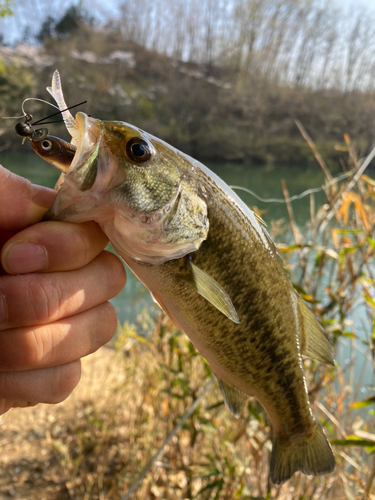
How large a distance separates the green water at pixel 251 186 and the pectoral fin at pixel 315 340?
4.90 feet

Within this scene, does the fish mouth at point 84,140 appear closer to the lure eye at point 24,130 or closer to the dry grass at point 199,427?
the lure eye at point 24,130

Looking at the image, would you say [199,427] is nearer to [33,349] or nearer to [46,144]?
[33,349]

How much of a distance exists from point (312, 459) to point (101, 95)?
2955 cm

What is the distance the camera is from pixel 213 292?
103 centimetres

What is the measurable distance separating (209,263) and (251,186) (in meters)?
21.4

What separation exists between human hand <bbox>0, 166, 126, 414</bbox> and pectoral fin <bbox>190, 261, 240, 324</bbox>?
303 millimetres

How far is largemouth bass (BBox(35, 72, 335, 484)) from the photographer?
93cm

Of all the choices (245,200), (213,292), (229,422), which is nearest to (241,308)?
(213,292)

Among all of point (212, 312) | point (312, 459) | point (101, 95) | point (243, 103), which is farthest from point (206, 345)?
point (243, 103)

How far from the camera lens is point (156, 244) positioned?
3.31ft

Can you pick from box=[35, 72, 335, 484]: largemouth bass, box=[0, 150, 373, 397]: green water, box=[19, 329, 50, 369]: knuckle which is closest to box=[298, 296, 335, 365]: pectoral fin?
box=[35, 72, 335, 484]: largemouth bass

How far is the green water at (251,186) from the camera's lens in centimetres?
620

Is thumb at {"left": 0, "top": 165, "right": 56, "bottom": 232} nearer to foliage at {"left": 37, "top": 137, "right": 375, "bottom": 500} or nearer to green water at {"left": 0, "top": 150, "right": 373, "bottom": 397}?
foliage at {"left": 37, "top": 137, "right": 375, "bottom": 500}

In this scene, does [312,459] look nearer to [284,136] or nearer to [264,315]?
[264,315]
